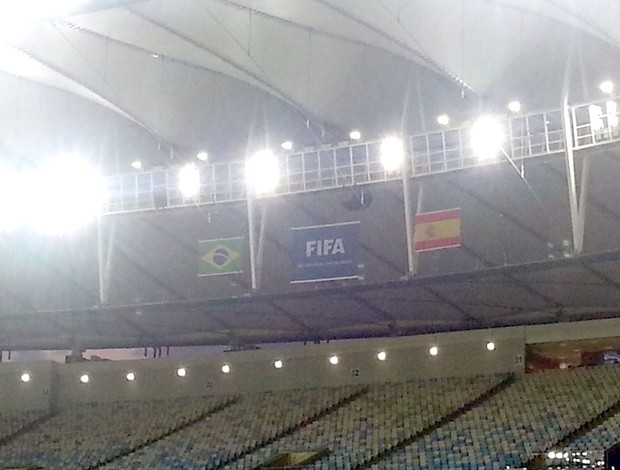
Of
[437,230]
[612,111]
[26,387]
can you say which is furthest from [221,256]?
[612,111]

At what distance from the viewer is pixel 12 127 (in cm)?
3120

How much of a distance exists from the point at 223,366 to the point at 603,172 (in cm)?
1282

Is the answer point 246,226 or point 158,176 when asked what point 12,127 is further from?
point 246,226

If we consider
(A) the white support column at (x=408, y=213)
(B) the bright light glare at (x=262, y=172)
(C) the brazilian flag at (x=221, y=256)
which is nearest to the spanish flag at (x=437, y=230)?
(A) the white support column at (x=408, y=213)

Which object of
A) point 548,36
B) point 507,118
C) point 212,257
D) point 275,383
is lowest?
point 275,383

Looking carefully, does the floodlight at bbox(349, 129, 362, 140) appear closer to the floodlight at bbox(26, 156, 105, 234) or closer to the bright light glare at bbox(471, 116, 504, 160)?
the bright light glare at bbox(471, 116, 504, 160)

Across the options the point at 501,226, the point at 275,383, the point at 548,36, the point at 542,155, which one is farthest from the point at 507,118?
the point at 275,383

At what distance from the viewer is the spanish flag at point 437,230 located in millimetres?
25406

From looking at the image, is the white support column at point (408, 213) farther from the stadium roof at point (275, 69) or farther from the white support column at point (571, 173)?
the white support column at point (571, 173)

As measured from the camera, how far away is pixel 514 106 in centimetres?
2741

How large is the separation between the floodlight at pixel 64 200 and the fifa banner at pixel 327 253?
709cm

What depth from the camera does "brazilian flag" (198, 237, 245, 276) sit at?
2769 centimetres

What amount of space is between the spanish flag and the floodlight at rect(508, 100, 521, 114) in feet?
13.5

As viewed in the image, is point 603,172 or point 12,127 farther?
point 12,127
